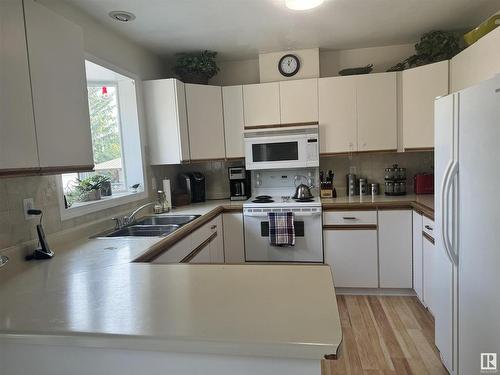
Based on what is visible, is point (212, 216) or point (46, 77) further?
point (212, 216)

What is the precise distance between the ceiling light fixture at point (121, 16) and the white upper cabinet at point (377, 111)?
6.81ft

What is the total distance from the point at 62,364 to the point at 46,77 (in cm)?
122

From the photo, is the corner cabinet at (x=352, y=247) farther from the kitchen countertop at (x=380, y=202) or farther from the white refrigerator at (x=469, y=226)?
the white refrigerator at (x=469, y=226)

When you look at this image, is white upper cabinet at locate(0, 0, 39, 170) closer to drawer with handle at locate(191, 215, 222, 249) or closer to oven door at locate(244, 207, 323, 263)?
drawer with handle at locate(191, 215, 222, 249)

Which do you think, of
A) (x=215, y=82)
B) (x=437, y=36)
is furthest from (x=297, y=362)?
(x=215, y=82)

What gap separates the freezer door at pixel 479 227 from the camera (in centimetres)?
133

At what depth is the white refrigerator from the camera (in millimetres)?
1343

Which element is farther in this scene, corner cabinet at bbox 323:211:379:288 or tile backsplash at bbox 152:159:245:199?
tile backsplash at bbox 152:159:245:199

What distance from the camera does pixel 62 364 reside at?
982 mm

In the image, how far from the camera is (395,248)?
289 cm

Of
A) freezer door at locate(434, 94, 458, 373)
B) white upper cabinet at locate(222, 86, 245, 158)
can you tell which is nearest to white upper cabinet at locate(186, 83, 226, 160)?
white upper cabinet at locate(222, 86, 245, 158)

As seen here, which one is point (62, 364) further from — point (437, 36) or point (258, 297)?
point (437, 36)

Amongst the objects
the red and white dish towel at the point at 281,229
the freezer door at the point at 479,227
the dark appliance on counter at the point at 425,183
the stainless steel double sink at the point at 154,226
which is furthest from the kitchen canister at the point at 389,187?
the stainless steel double sink at the point at 154,226

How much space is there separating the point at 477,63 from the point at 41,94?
2755mm
